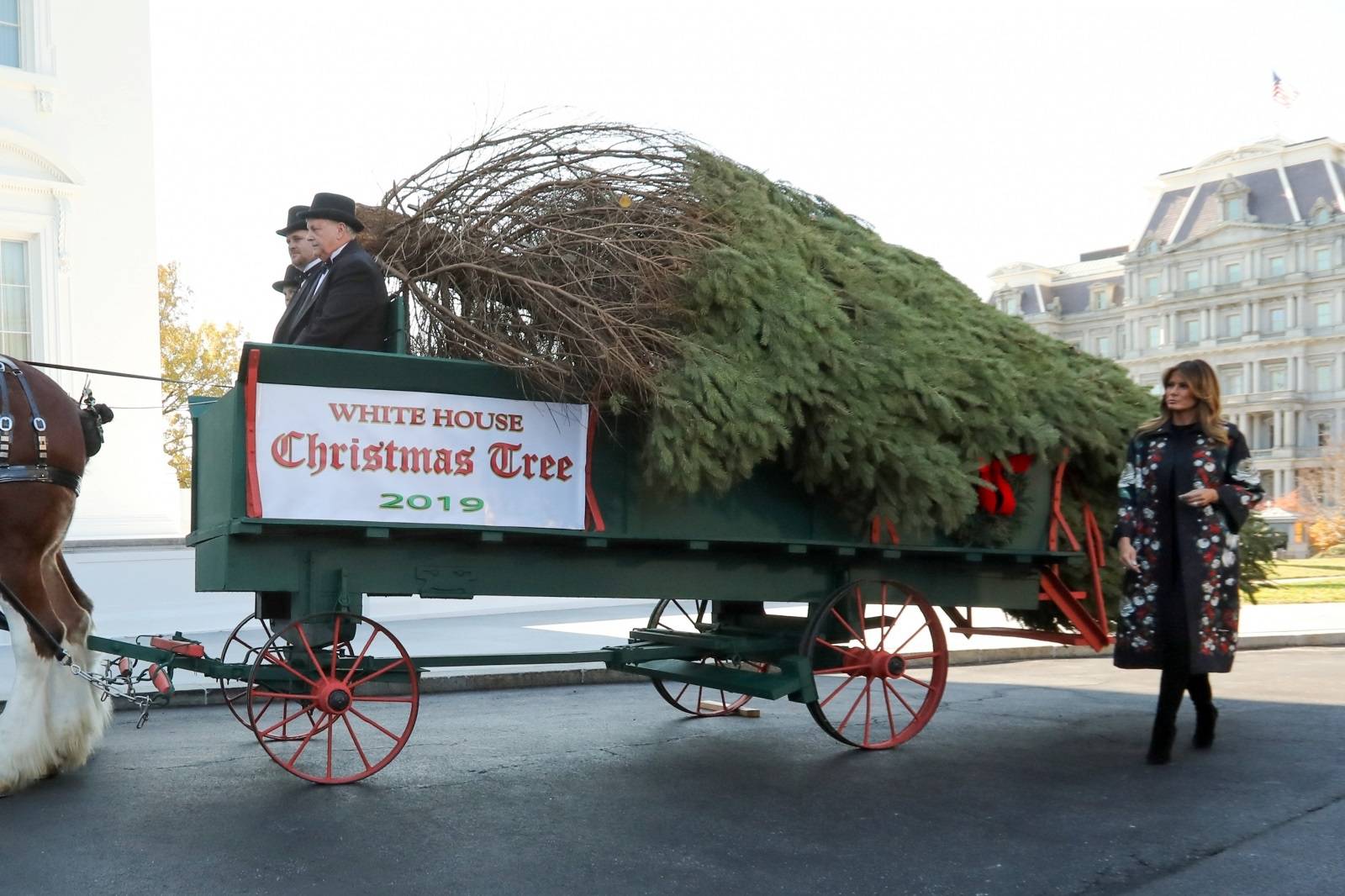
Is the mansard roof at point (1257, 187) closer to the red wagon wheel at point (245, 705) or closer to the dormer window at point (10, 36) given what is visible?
the dormer window at point (10, 36)

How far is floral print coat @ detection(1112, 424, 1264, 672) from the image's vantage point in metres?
6.13

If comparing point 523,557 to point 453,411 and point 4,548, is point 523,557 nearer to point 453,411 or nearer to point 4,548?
point 453,411

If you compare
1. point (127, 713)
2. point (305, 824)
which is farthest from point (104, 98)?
point (305, 824)

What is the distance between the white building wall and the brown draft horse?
7.40 meters

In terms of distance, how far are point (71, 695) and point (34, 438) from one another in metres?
1.26

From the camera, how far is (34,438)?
5.84 m

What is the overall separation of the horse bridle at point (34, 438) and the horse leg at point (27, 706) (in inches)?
17.5

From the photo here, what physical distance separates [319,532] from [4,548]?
151 cm

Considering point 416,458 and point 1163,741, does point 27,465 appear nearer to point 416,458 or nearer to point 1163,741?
point 416,458

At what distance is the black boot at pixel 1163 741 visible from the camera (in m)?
6.21

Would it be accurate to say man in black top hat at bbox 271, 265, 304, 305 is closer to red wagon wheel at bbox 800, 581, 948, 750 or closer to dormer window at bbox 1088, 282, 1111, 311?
red wagon wheel at bbox 800, 581, 948, 750

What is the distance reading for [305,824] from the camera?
5004mm

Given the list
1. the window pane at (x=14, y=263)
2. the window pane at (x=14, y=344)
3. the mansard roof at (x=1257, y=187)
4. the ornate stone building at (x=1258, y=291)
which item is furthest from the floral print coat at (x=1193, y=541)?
the mansard roof at (x=1257, y=187)

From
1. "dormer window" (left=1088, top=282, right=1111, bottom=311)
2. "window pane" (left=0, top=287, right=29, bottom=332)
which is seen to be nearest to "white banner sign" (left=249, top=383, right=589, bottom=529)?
"window pane" (left=0, top=287, right=29, bottom=332)
